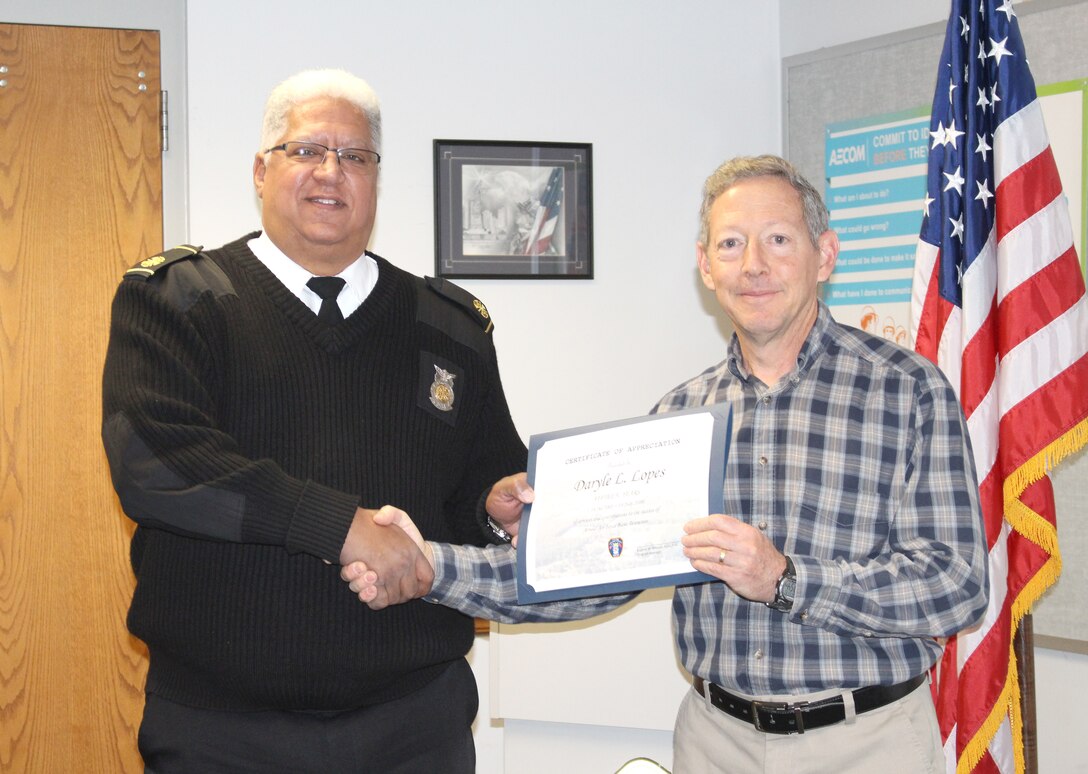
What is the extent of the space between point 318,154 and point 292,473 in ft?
2.09

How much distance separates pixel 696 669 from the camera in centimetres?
200

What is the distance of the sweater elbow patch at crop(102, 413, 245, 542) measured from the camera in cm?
187

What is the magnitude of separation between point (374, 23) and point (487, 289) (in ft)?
3.14

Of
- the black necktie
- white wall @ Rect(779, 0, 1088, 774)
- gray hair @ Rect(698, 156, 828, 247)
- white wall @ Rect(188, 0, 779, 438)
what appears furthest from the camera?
white wall @ Rect(188, 0, 779, 438)

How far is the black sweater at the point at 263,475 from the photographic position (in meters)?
1.90

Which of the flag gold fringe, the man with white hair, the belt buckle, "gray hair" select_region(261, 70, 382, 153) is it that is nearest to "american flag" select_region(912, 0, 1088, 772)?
the flag gold fringe

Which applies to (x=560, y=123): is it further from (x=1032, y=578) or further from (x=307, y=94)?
(x=1032, y=578)

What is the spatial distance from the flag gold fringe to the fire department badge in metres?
1.39

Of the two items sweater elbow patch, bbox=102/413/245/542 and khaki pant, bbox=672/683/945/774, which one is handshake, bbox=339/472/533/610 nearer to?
sweater elbow patch, bbox=102/413/245/542

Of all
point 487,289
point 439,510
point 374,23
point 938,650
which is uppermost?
point 374,23

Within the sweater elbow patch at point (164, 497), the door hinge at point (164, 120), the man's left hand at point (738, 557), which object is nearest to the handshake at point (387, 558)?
the sweater elbow patch at point (164, 497)

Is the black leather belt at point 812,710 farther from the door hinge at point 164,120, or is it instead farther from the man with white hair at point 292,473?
the door hinge at point 164,120

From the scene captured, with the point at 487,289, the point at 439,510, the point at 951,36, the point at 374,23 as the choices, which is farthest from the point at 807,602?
the point at 374,23

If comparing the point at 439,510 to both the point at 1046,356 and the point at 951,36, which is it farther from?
the point at 951,36
